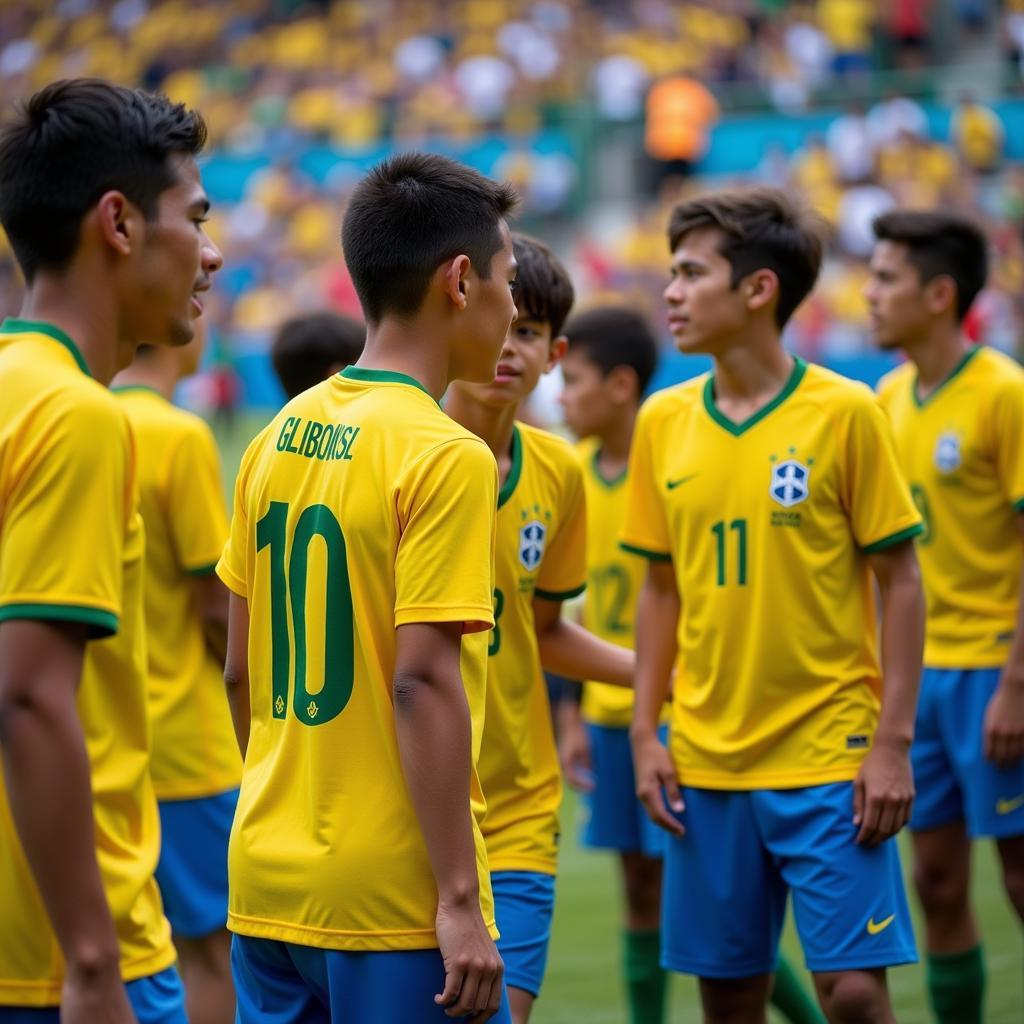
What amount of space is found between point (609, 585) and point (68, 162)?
130 inches

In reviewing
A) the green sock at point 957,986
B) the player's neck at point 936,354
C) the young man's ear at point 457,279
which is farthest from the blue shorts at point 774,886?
the player's neck at point 936,354

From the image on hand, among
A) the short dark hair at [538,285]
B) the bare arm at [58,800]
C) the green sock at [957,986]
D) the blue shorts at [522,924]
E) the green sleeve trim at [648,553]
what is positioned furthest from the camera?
the green sock at [957,986]

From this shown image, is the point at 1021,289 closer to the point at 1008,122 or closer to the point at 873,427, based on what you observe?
the point at 1008,122

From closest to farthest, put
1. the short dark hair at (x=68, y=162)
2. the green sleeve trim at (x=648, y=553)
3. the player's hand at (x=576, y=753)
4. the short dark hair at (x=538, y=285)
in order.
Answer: the short dark hair at (x=68, y=162) < the short dark hair at (x=538, y=285) < the green sleeve trim at (x=648, y=553) < the player's hand at (x=576, y=753)

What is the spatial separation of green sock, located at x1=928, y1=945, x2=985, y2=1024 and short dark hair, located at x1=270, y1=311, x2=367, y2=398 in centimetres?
245

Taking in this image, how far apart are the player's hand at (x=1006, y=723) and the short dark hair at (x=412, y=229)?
252cm

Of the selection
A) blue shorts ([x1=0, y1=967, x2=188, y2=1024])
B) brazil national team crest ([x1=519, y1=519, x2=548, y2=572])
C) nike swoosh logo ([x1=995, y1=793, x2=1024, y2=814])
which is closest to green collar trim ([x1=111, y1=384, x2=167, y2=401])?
brazil national team crest ([x1=519, y1=519, x2=548, y2=572])

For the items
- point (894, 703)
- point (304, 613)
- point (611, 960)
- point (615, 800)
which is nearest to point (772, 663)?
point (894, 703)

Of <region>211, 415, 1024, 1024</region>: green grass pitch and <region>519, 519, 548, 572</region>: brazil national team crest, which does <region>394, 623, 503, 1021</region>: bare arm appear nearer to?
<region>519, 519, 548, 572</region>: brazil national team crest

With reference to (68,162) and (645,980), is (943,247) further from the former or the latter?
(68,162)

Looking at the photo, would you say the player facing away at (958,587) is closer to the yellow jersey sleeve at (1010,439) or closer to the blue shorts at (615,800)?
the yellow jersey sleeve at (1010,439)

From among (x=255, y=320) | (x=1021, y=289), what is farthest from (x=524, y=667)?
(x=255, y=320)

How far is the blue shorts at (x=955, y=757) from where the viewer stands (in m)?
4.63

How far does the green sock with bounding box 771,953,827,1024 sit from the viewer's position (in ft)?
14.4
